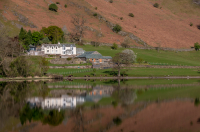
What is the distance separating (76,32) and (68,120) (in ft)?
375

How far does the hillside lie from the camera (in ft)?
450

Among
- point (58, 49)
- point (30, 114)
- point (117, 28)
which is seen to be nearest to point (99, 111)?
point (30, 114)

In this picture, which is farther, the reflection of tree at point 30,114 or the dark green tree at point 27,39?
the dark green tree at point 27,39

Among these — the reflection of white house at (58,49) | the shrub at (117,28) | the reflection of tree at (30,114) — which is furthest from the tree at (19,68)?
the shrub at (117,28)

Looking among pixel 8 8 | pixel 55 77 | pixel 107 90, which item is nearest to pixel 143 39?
pixel 8 8

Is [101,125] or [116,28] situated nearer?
[101,125]

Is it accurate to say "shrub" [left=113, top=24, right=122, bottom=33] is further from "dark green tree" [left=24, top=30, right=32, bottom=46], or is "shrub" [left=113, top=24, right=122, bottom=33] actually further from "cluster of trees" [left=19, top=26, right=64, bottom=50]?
"dark green tree" [left=24, top=30, right=32, bottom=46]

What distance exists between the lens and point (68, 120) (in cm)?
2853

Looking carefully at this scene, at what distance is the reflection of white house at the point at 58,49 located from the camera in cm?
10494

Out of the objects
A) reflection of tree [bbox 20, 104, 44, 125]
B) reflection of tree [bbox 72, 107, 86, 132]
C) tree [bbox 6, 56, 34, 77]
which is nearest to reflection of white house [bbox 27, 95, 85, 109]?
reflection of tree [bbox 20, 104, 44, 125]

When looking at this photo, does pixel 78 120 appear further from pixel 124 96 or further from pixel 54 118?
pixel 124 96

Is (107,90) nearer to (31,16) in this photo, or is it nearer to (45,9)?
(31,16)

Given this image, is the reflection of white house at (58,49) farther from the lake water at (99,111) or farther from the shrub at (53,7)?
the lake water at (99,111)

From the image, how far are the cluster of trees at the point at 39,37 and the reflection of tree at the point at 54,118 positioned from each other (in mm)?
73838
